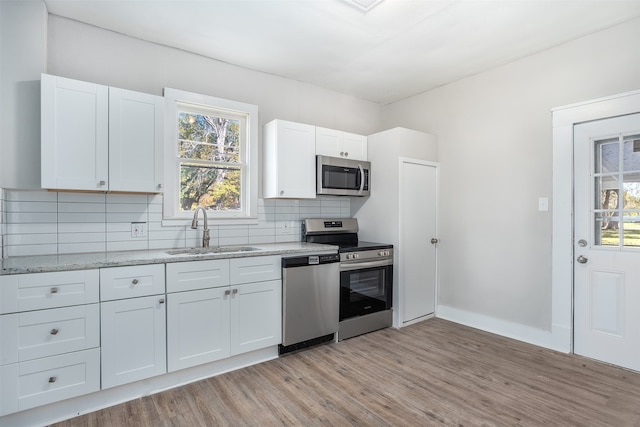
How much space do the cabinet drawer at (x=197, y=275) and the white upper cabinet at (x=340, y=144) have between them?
65.2 inches

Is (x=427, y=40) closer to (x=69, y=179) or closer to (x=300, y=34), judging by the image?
(x=300, y=34)

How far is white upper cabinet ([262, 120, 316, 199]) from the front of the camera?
130 inches

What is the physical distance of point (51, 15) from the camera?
8.23 feet

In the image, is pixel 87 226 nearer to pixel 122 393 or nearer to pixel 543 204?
pixel 122 393

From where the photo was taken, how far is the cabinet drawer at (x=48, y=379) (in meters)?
1.86

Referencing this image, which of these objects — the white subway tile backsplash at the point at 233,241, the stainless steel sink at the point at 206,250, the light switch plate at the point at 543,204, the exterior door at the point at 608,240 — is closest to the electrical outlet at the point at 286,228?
the white subway tile backsplash at the point at 233,241

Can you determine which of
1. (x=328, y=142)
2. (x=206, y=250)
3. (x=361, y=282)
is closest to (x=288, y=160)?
(x=328, y=142)

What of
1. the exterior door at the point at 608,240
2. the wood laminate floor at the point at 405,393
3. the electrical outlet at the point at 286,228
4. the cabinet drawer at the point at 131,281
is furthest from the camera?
the electrical outlet at the point at 286,228

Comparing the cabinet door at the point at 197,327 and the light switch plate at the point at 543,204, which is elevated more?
the light switch plate at the point at 543,204

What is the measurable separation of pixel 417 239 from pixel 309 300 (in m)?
1.49

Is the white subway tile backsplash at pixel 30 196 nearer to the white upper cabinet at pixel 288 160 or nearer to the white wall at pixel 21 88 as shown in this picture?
the white wall at pixel 21 88

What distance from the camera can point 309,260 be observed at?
2984mm

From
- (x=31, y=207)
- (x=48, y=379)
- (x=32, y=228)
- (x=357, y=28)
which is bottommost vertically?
(x=48, y=379)

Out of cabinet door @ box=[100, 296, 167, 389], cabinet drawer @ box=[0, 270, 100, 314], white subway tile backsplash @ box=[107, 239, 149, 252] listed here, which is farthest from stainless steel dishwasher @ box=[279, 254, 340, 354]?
cabinet drawer @ box=[0, 270, 100, 314]
